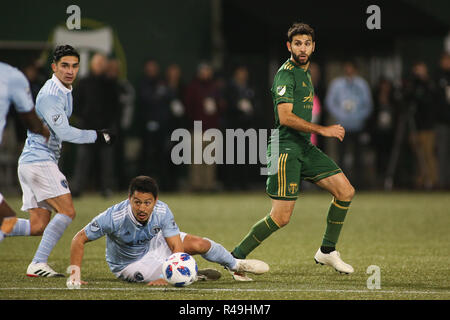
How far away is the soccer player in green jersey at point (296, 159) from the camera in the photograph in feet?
25.1

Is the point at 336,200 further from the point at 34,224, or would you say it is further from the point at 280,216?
the point at 34,224

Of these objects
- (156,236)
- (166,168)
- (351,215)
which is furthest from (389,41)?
(156,236)

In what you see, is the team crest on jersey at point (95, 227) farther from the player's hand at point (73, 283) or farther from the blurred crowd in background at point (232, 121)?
the blurred crowd in background at point (232, 121)

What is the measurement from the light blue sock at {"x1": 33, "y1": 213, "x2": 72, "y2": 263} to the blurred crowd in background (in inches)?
288

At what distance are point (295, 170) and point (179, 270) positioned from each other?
1502 mm

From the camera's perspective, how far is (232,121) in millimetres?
16750

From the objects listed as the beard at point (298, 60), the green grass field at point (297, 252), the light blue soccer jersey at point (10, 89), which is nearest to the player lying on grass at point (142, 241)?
the green grass field at point (297, 252)

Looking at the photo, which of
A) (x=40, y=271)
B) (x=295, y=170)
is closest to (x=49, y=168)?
(x=40, y=271)

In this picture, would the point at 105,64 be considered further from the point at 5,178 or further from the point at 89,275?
the point at 89,275

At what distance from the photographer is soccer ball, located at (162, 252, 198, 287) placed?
22.5 ft

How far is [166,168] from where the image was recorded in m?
17.2

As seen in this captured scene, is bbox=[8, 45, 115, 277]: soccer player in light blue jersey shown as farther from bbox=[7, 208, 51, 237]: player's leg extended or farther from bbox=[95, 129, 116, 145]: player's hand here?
bbox=[95, 129, 116, 145]: player's hand

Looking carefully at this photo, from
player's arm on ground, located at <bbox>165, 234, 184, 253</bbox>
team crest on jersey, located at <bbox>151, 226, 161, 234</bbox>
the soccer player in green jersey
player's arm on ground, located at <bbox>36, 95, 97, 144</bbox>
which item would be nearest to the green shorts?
the soccer player in green jersey
